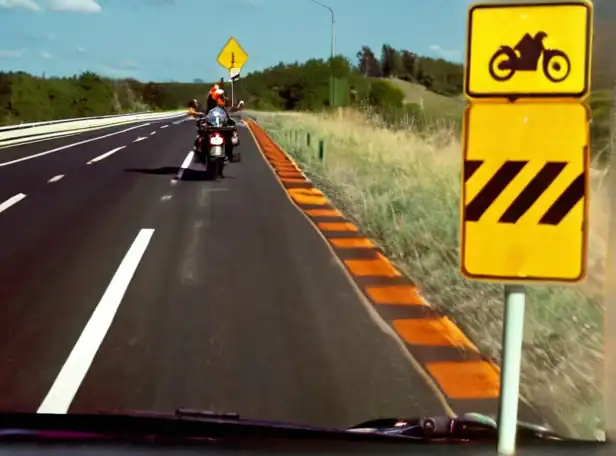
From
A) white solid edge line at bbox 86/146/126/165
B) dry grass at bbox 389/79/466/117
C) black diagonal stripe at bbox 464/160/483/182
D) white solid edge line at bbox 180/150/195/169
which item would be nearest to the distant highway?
white solid edge line at bbox 180/150/195/169

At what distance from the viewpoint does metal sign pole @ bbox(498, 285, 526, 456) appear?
9.14 ft

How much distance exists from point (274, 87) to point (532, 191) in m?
1.64

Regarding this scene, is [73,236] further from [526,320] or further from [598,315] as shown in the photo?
[598,315]

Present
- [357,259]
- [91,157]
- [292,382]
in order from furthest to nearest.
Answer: [91,157], [357,259], [292,382]

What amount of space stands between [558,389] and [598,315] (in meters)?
0.49

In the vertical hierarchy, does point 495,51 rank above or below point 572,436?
above

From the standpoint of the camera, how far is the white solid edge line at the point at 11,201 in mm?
4066

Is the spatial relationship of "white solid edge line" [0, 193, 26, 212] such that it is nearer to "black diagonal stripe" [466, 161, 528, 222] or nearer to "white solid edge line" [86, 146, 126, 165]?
"black diagonal stripe" [466, 161, 528, 222]

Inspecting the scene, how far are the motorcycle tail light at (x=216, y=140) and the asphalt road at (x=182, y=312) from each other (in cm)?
160

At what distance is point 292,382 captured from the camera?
11.1 feet

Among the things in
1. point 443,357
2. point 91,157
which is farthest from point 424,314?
point 91,157

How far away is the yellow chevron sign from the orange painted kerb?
858 millimetres

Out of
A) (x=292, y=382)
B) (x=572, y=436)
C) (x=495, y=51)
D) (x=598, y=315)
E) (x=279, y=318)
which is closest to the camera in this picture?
(x=495, y=51)

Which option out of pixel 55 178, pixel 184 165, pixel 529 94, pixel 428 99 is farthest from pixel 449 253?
pixel 55 178
